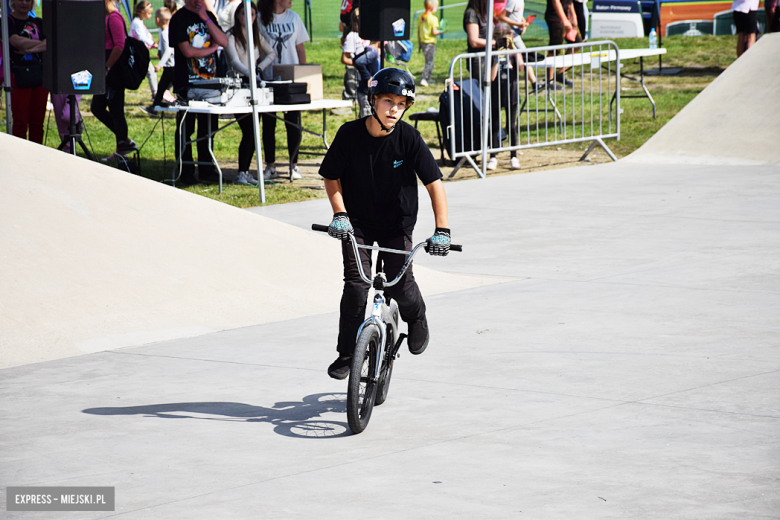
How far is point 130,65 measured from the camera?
42.7 feet

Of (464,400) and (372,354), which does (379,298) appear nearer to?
(372,354)

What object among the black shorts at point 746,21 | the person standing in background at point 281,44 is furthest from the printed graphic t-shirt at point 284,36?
the black shorts at point 746,21

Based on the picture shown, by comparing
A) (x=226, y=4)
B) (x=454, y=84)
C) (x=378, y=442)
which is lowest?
(x=378, y=442)

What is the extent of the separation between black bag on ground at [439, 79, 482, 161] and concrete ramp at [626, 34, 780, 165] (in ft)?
7.73

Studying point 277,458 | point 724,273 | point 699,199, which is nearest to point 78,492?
point 277,458

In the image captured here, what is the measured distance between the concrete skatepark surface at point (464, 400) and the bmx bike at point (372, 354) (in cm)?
12

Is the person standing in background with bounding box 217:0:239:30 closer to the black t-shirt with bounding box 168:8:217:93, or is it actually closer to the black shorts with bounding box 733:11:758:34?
the black t-shirt with bounding box 168:8:217:93

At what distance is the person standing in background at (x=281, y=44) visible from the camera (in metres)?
12.4

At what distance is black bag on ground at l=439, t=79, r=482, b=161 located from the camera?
1336 centimetres

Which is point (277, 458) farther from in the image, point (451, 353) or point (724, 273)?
point (724, 273)

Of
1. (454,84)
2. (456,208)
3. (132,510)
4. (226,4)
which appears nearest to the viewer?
(132,510)

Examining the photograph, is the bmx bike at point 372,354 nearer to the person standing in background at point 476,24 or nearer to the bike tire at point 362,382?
the bike tire at point 362,382

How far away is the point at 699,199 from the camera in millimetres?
11070

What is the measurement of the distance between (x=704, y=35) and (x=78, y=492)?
25874 millimetres
